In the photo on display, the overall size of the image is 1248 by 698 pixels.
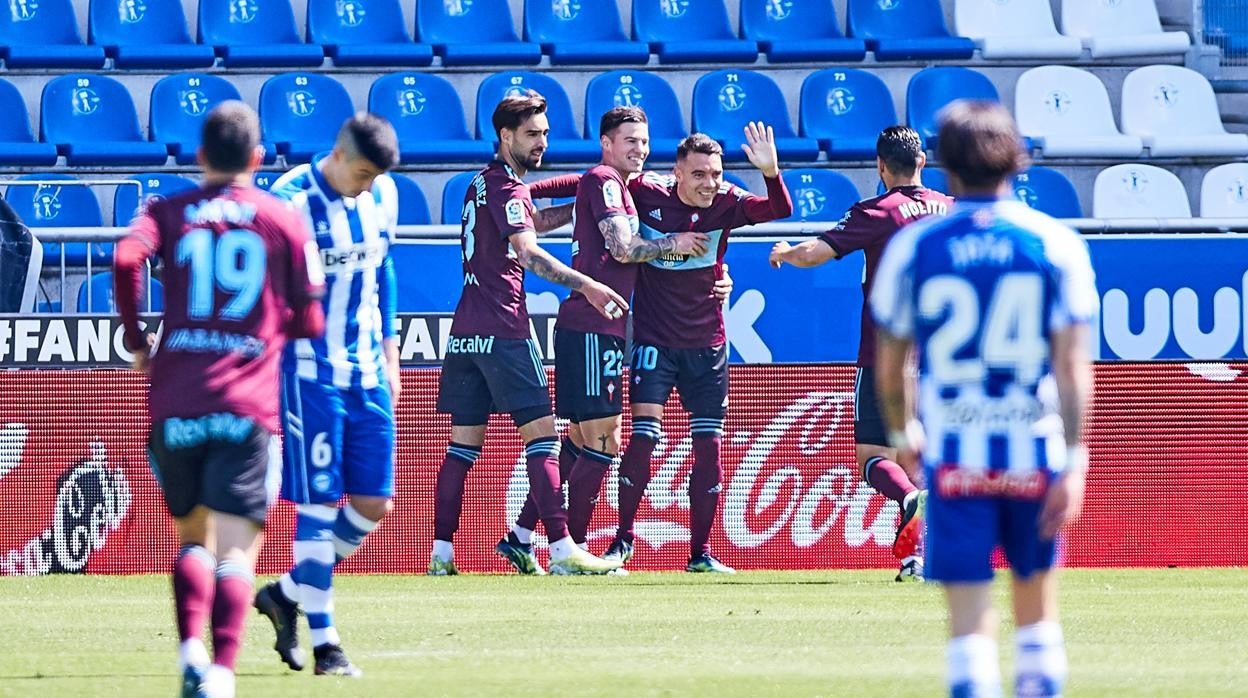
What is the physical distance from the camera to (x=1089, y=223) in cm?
1143

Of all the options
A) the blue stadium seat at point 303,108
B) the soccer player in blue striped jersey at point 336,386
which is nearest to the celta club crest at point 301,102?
the blue stadium seat at point 303,108

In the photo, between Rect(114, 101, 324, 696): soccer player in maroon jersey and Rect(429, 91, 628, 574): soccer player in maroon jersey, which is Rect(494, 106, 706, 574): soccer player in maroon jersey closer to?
Rect(429, 91, 628, 574): soccer player in maroon jersey

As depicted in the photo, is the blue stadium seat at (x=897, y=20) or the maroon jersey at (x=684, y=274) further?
the blue stadium seat at (x=897, y=20)

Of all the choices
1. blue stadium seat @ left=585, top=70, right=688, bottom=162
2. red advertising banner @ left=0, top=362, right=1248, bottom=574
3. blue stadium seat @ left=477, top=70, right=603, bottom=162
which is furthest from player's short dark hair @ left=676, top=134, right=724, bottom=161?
blue stadium seat @ left=585, top=70, right=688, bottom=162

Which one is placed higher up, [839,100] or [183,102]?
[183,102]

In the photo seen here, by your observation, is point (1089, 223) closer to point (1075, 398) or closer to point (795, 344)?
point (795, 344)

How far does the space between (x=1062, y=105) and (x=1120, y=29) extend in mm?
1238

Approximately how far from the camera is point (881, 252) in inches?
378

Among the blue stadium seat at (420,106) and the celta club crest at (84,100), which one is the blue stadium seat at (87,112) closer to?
the celta club crest at (84,100)

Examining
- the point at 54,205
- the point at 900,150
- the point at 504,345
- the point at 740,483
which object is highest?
the point at 900,150

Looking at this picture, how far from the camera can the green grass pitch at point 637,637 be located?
19.2 feet

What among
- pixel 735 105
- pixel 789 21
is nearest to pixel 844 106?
pixel 735 105

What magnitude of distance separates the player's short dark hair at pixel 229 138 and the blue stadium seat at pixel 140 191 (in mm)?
7521

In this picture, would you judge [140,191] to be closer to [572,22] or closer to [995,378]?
[572,22]
